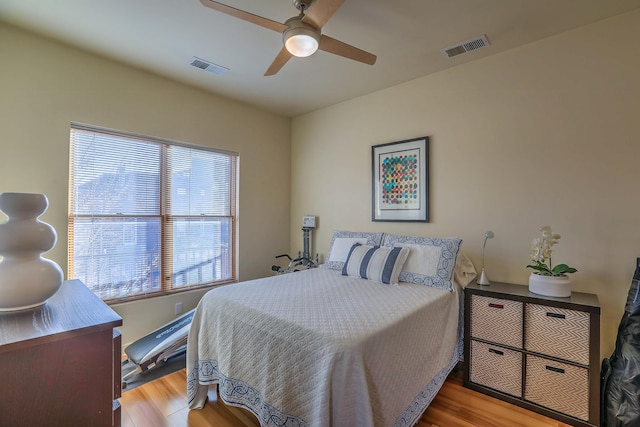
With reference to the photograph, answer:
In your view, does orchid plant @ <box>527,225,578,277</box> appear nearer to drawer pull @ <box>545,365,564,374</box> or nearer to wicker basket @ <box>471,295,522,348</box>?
wicker basket @ <box>471,295,522,348</box>

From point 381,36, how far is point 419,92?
3.18 ft

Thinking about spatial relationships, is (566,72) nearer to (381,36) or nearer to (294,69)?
(381,36)

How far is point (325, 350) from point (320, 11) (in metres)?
1.92

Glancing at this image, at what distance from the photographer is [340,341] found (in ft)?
4.76

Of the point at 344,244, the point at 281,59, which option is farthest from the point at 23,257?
the point at 344,244

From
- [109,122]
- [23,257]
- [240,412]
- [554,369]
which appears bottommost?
[240,412]

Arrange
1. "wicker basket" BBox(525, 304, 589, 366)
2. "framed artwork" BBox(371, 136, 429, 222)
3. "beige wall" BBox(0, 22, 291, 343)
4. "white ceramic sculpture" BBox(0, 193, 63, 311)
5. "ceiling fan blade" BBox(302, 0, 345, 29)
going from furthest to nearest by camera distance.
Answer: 1. "framed artwork" BBox(371, 136, 429, 222)
2. "beige wall" BBox(0, 22, 291, 343)
3. "wicker basket" BBox(525, 304, 589, 366)
4. "ceiling fan blade" BBox(302, 0, 345, 29)
5. "white ceramic sculpture" BBox(0, 193, 63, 311)

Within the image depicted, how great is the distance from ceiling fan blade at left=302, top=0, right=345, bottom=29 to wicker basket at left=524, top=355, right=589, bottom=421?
109 inches

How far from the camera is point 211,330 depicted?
213 centimetres

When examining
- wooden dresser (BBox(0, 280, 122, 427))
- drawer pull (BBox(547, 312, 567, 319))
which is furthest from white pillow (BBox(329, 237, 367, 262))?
wooden dresser (BBox(0, 280, 122, 427))

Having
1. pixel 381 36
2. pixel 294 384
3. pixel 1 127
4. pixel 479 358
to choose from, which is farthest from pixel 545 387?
pixel 1 127

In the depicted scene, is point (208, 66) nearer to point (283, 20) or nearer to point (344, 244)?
point (283, 20)

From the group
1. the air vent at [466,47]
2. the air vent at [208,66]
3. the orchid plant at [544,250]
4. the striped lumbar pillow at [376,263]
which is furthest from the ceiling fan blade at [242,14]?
the orchid plant at [544,250]

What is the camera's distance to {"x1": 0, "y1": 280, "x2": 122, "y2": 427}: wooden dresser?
0.79 metres
